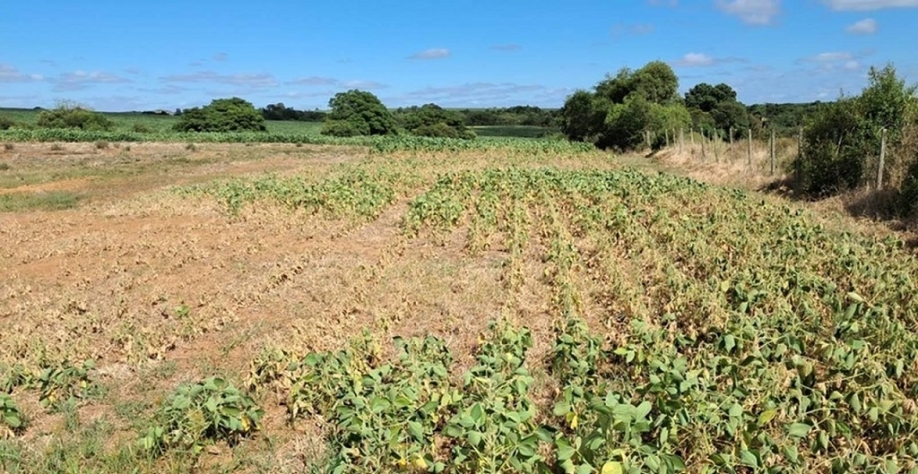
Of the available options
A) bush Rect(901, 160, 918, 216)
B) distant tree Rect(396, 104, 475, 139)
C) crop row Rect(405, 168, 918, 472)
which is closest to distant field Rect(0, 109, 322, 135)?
distant tree Rect(396, 104, 475, 139)

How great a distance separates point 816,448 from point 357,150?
1300 inches

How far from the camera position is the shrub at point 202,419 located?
3752mm

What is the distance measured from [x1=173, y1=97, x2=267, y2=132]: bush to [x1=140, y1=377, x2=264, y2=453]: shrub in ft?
189

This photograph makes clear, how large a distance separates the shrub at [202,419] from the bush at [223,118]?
5754 cm

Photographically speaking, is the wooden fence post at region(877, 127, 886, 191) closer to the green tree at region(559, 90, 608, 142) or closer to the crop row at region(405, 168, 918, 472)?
the crop row at region(405, 168, 918, 472)

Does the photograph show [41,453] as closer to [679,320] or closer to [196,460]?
[196,460]

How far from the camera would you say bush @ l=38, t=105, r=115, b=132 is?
53.8 meters

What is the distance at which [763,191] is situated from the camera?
1447 centimetres

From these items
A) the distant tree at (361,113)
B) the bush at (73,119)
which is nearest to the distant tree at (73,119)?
the bush at (73,119)

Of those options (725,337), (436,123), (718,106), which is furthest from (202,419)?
(436,123)

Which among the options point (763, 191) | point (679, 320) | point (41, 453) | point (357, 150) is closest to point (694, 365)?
point (679, 320)

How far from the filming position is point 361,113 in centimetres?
6278

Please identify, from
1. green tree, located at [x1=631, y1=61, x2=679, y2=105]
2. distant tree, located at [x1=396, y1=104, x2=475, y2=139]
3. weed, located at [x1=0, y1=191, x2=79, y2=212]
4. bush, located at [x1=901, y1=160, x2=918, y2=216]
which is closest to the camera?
bush, located at [x1=901, y1=160, x2=918, y2=216]

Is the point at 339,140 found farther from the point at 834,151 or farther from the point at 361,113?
the point at 834,151
